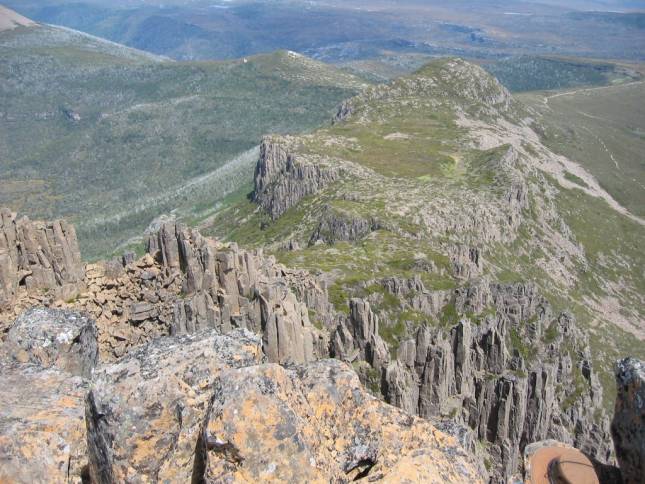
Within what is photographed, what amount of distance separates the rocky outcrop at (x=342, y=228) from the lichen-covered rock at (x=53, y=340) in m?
82.3

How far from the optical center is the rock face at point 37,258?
108 ft

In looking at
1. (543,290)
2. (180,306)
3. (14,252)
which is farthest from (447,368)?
(543,290)

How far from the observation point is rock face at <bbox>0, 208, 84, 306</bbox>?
3300 centimetres

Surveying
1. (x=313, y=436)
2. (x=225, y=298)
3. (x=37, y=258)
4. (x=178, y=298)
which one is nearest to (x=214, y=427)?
(x=313, y=436)

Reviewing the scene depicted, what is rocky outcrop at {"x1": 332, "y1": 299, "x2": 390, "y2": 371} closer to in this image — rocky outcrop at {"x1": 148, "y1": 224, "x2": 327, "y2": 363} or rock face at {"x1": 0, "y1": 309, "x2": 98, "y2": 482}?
rocky outcrop at {"x1": 148, "y1": 224, "x2": 327, "y2": 363}

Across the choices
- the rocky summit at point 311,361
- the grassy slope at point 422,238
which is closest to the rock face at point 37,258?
the rocky summit at point 311,361

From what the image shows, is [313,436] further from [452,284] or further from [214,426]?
[452,284]

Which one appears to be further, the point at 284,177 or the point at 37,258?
the point at 284,177

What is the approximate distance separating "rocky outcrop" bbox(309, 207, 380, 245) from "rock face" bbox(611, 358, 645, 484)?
8984 centimetres

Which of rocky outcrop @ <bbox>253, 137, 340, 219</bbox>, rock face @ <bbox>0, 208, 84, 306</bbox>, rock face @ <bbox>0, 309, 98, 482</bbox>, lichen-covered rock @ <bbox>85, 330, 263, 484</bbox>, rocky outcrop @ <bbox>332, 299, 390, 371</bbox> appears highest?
lichen-covered rock @ <bbox>85, 330, 263, 484</bbox>

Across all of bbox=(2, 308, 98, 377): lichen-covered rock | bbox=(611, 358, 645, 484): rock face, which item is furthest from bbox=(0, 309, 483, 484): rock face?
bbox=(2, 308, 98, 377): lichen-covered rock

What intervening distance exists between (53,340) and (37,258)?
15665 millimetres

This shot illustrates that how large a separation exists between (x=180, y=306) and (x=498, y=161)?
5815 inches

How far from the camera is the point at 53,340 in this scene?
71.4 ft
